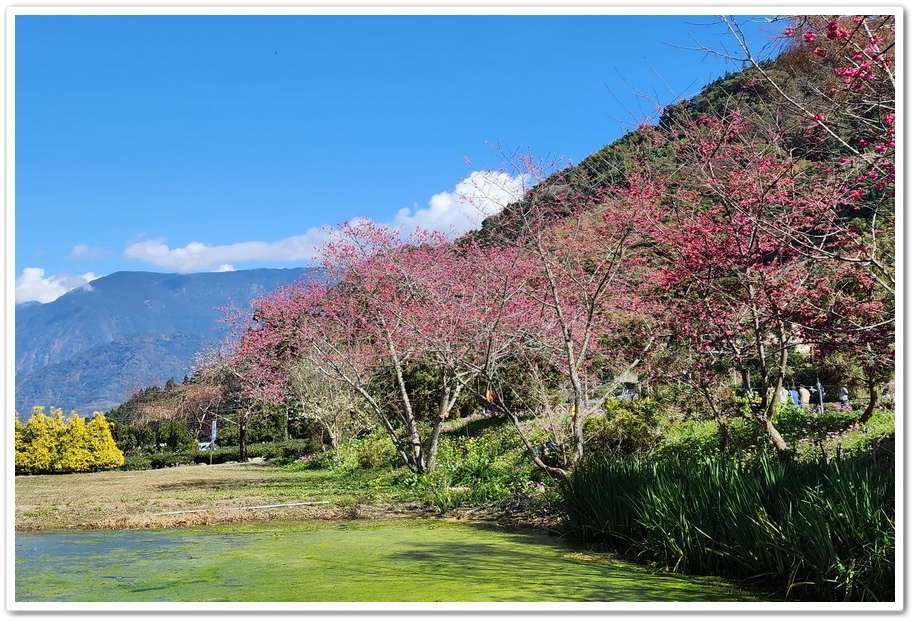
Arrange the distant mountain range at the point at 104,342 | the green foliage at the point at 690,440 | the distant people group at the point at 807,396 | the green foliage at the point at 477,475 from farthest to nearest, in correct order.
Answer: the distant mountain range at the point at 104,342, the distant people group at the point at 807,396, the green foliage at the point at 477,475, the green foliage at the point at 690,440

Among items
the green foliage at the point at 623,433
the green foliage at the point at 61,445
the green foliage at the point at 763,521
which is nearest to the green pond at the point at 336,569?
the green foliage at the point at 763,521

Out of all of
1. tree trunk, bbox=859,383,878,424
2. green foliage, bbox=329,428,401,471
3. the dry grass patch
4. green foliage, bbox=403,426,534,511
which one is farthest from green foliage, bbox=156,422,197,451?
tree trunk, bbox=859,383,878,424

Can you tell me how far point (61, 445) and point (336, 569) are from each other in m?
13.9

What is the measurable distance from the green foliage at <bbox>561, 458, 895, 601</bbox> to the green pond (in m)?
0.23

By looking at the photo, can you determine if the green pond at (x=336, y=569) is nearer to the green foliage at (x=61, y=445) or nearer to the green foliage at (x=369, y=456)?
the green foliage at (x=369, y=456)

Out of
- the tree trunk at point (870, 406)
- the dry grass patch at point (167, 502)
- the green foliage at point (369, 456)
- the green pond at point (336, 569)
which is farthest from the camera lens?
the green foliage at point (369, 456)

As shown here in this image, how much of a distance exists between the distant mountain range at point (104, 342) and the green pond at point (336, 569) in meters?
1.68

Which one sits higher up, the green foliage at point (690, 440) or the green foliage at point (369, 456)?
the green foliage at point (690, 440)

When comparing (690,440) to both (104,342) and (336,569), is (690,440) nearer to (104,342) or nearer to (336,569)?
(336,569)

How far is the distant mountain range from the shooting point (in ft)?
75.3

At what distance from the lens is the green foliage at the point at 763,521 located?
345 centimetres

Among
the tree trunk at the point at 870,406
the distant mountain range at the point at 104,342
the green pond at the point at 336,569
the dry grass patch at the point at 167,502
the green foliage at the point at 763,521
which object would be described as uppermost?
the distant mountain range at the point at 104,342
